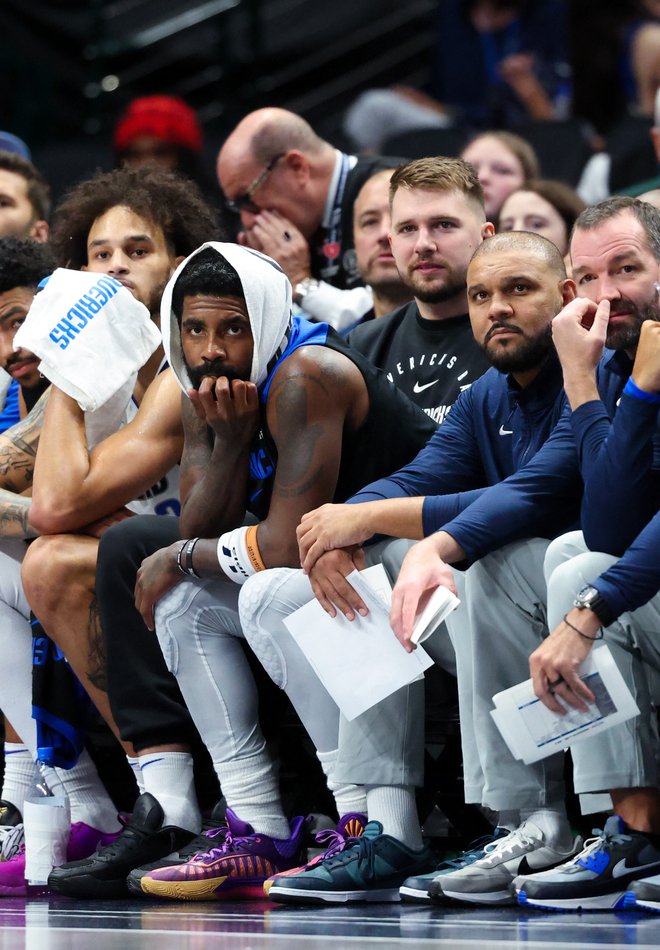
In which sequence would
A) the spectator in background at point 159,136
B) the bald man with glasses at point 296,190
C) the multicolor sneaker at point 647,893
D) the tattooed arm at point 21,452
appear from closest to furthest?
the multicolor sneaker at point 647,893 < the tattooed arm at point 21,452 < the bald man with glasses at point 296,190 < the spectator in background at point 159,136

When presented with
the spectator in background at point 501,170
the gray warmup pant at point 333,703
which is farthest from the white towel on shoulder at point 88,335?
the spectator in background at point 501,170

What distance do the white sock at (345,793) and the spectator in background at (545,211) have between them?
212cm

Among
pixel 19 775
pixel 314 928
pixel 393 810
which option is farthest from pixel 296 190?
pixel 314 928

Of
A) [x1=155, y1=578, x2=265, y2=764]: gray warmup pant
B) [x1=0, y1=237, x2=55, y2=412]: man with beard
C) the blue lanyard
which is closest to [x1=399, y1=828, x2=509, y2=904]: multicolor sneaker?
[x1=155, y1=578, x2=265, y2=764]: gray warmup pant

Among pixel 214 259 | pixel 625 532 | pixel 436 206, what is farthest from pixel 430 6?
pixel 625 532

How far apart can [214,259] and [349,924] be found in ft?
4.81

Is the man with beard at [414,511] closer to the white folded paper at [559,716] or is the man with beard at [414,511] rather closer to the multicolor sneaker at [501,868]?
the multicolor sneaker at [501,868]

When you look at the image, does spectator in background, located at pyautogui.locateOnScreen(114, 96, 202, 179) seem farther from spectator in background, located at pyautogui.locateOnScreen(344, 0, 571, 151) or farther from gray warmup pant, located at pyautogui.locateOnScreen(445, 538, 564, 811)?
gray warmup pant, located at pyautogui.locateOnScreen(445, 538, 564, 811)

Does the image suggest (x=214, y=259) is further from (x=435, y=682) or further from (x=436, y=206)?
(x=435, y=682)

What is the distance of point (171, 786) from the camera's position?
3326 millimetres

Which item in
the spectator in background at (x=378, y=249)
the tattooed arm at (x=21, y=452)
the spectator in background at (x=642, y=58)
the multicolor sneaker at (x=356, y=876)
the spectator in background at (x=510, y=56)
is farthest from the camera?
the spectator in background at (x=510, y=56)

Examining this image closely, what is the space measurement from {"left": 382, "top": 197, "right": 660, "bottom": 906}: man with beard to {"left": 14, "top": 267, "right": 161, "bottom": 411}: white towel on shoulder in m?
1.11

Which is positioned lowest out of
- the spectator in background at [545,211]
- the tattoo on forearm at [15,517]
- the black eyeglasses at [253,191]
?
the tattoo on forearm at [15,517]

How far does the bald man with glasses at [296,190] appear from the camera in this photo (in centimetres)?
487
